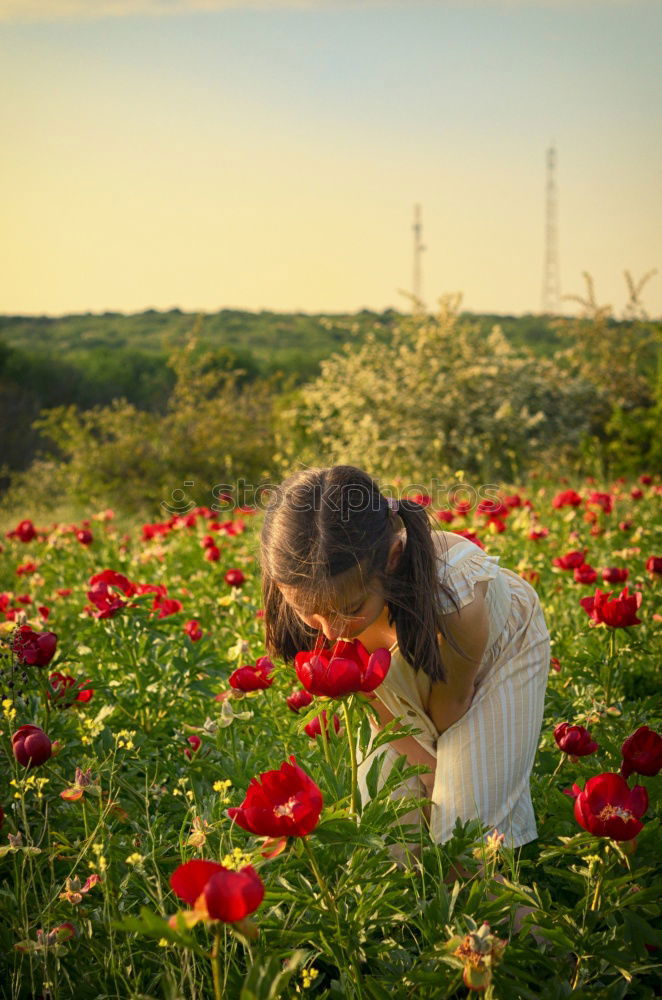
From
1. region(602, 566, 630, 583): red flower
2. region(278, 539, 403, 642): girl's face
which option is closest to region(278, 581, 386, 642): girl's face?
region(278, 539, 403, 642): girl's face

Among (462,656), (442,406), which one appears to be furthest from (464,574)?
(442,406)

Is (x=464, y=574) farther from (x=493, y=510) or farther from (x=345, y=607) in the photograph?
(x=493, y=510)

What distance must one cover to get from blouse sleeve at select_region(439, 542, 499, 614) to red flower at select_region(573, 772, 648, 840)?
2.54 ft

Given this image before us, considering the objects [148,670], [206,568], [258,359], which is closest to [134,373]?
[258,359]

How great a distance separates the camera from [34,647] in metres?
2.02

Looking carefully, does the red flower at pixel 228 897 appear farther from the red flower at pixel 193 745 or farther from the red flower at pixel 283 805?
the red flower at pixel 193 745

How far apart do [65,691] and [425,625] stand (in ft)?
3.22

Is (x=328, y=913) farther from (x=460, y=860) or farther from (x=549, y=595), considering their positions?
(x=549, y=595)

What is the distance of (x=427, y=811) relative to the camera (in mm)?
2273

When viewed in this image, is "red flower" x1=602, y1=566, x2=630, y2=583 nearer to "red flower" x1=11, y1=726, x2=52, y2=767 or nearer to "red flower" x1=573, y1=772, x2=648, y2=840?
"red flower" x1=573, y1=772, x2=648, y2=840

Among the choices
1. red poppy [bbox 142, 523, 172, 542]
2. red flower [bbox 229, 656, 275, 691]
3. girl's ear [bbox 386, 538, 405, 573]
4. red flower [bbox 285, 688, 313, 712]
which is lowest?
red poppy [bbox 142, 523, 172, 542]

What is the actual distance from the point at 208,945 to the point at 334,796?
0.37 metres

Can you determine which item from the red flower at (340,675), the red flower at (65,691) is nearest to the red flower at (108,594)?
the red flower at (65,691)

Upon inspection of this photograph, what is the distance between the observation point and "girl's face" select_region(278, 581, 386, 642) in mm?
1907
